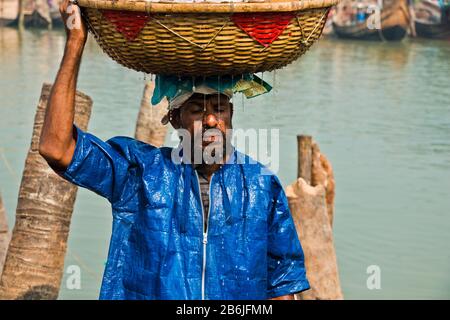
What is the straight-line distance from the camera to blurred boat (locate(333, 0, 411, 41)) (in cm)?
2370

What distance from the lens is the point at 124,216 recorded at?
340 cm

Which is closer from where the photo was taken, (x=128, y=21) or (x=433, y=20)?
(x=128, y=21)

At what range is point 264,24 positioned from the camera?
3.17 metres

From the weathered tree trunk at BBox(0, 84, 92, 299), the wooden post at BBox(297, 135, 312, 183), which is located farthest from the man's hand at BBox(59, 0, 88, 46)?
the wooden post at BBox(297, 135, 312, 183)

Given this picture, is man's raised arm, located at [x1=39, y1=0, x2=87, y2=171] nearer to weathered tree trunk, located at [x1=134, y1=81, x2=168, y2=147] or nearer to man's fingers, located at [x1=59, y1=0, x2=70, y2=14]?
man's fingers, located at [x1=59, y1=0, x2=70, y2=14]

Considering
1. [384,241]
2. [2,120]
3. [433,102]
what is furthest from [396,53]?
[384,241]

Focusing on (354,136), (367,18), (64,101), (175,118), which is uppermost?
(64,101)

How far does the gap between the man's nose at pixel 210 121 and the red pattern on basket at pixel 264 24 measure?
30cm

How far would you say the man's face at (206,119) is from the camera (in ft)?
11.1

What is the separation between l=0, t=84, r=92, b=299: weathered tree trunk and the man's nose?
1.75 metres

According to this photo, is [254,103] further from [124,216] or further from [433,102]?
[124,216]

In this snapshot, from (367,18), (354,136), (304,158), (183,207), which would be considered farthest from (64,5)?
(367,18)

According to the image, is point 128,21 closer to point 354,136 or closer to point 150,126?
point 150,126

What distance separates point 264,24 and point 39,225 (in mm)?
2195
